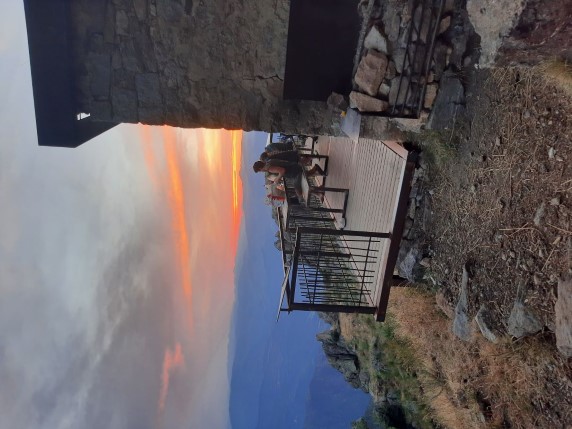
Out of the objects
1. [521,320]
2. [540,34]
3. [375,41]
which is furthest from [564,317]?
[375,41]

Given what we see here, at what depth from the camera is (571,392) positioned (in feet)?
14.4

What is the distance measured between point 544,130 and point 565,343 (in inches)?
80.1

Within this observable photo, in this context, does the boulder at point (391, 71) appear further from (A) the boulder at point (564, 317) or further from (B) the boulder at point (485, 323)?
(B) the boulder at point (485, 323)

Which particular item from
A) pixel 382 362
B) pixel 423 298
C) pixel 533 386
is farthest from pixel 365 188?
pixel 382 362

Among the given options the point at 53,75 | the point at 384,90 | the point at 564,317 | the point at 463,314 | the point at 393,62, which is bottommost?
the point at 463,314

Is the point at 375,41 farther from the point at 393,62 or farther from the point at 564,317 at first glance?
the point at 564,317

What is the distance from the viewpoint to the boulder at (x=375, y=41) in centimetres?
513

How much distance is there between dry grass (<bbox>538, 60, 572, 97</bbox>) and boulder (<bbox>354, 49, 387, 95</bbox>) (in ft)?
5.32

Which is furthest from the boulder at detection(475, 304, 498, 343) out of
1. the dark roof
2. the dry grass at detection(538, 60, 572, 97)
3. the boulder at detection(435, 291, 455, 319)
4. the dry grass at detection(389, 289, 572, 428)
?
the dark roof

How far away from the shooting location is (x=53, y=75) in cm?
504

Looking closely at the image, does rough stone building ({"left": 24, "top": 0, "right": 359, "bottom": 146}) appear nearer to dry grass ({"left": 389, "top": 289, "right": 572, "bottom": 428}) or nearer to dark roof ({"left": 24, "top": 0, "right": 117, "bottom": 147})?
dark roof ({"left": 24, "top": 0, "right": 117, "bottom": 147})

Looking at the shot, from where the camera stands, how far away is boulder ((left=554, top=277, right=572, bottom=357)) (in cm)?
400

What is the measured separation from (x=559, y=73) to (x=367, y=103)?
1938mm

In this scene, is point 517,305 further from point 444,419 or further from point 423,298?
point 444,419
